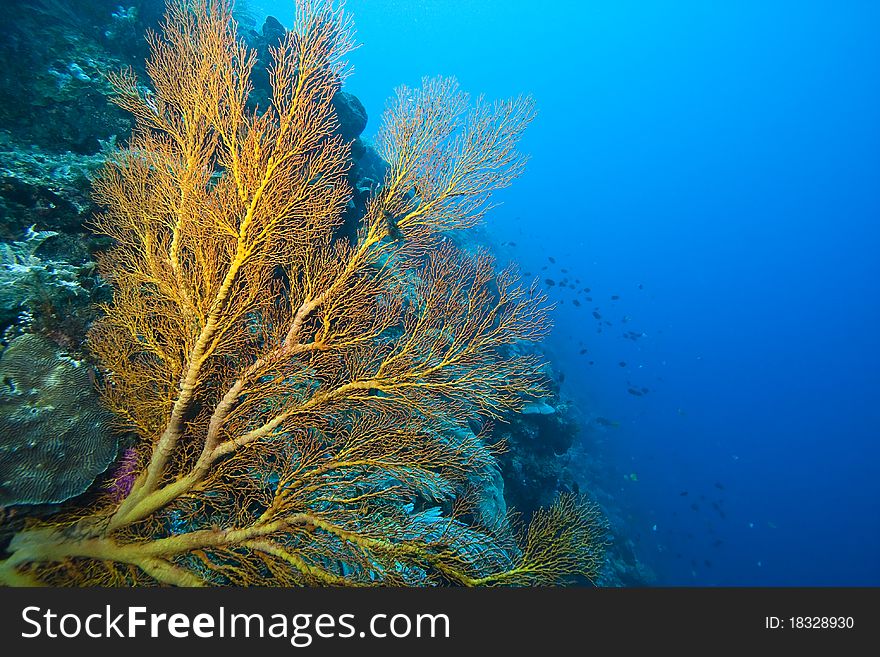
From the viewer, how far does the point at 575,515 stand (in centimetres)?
436

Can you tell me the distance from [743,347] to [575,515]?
5188 inches

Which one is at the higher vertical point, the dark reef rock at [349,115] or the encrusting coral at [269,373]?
the dark reef rock at [349,115]

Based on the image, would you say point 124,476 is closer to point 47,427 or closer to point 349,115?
point 47,427

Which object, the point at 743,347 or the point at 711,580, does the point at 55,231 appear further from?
the point at 743,347

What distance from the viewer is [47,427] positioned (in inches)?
126

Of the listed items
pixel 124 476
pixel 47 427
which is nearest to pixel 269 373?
pixel 124 476

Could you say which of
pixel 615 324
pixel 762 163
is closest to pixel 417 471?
pixel 615 324

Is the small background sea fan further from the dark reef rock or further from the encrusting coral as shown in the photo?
the dark reef rock

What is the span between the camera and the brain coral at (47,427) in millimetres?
2998

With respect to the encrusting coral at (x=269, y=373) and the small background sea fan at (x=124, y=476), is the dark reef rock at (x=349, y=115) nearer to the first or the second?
the encrusting coral at (x=269, y=373)

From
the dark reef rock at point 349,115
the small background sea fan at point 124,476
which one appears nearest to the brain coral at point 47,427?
the small background sea fan at point 124,476

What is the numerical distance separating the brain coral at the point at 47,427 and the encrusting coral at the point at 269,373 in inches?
8.5

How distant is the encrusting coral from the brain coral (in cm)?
22

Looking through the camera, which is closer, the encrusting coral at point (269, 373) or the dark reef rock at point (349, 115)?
the encrusting coral at point (269, 373)
